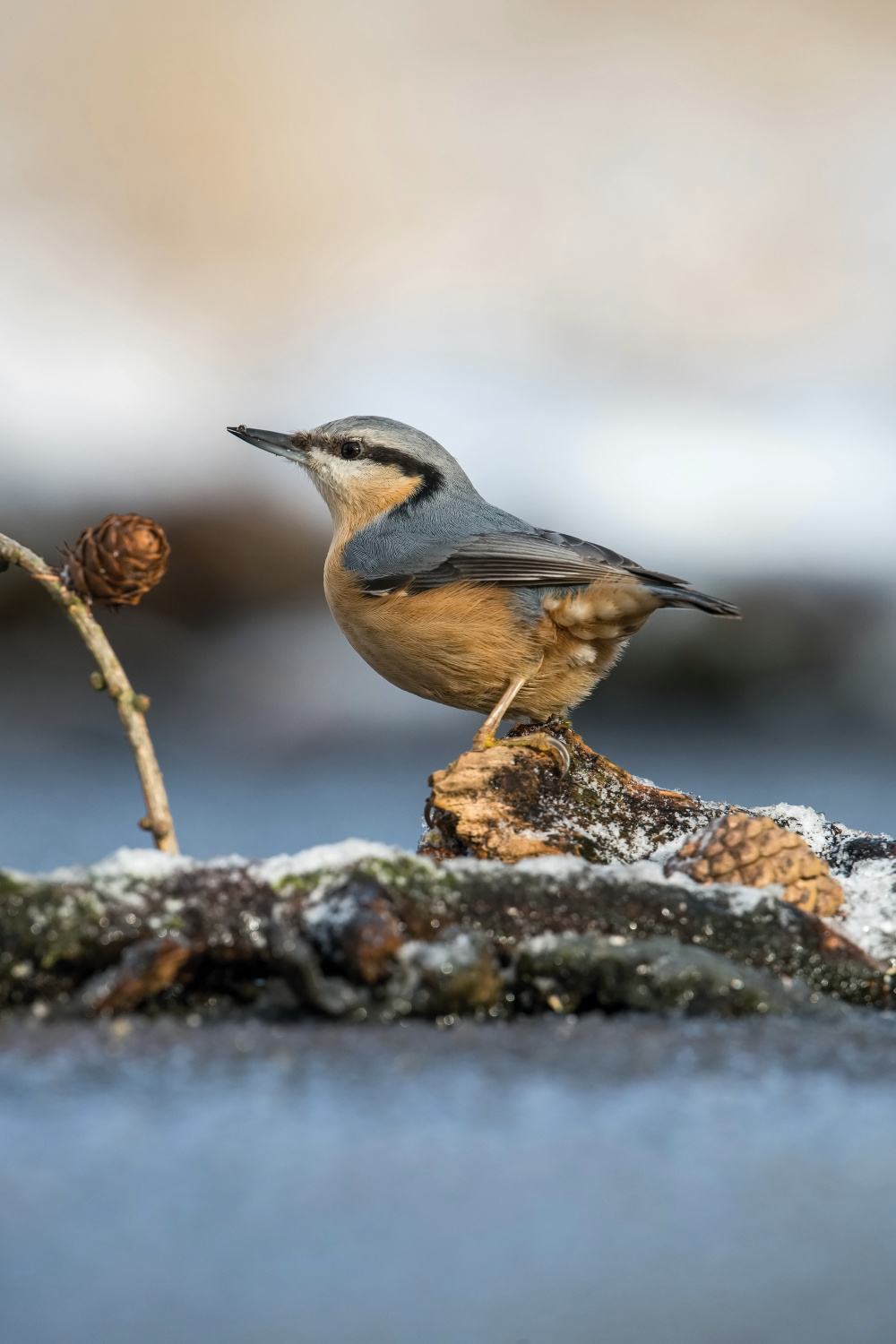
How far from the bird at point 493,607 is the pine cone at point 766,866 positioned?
0.58m

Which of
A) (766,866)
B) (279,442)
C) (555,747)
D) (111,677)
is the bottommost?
(111,677)

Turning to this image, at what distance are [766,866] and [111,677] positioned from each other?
0.78 m

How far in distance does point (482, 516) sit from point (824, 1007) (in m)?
1.36

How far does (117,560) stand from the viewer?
1257 millimetres

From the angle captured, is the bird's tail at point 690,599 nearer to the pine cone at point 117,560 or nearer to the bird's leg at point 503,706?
the bird's leg at point 503,706

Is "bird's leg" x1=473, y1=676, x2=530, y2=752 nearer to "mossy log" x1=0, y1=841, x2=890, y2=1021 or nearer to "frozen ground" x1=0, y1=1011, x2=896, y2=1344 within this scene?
"mossy log" x1=0, y1=841, x2=890, y2=1021

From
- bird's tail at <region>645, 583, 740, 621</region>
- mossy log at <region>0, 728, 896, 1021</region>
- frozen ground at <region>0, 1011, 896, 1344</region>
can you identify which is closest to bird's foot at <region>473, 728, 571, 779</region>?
bird's tail at <region>645, 583, 740, 621</region>

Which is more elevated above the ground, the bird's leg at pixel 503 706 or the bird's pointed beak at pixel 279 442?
the bird's pointed beak at pixel 279 442

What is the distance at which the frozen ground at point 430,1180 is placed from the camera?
0.71 m

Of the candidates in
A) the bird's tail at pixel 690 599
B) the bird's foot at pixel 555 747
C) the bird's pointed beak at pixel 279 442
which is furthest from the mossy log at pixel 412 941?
the bird's pointed beak at pixel 279 442

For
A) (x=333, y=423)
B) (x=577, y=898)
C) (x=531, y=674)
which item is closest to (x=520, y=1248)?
(x=577, y=898)

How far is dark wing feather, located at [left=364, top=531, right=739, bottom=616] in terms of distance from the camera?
2029 mm

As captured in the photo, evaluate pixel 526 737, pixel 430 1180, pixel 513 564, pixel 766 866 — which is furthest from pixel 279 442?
pixel 430 1180

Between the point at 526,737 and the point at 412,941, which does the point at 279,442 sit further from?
the point at 412,941
